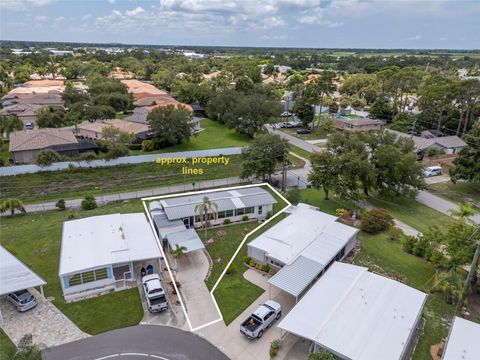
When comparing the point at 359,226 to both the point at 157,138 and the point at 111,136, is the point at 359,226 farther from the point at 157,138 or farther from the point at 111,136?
the point at 111,136

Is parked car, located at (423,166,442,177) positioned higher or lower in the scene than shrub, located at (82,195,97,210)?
higher

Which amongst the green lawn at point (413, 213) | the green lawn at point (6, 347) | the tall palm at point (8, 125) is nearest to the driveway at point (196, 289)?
the green lawn at point (6, 347)

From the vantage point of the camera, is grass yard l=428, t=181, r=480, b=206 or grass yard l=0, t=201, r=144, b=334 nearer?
grass yard l=0, t=201, r=144, b=334

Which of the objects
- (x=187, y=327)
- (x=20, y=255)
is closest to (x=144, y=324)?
(x=187, y=327)

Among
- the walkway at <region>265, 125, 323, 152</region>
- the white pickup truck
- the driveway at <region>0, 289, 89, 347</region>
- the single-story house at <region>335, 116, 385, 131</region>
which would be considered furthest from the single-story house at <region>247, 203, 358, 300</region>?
the single-story house at <region>335, 116, 385, 131</region>

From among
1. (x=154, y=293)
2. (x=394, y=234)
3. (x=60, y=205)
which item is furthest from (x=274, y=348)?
(x=60, y=205)

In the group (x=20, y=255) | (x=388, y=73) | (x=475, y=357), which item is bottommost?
(x=20, y=255)

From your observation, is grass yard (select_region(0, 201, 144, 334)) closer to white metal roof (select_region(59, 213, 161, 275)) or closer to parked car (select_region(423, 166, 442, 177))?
white metal roof (select_region(59, 213, 161, 275))
